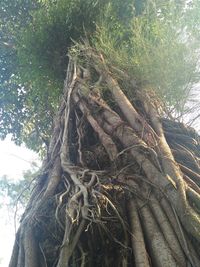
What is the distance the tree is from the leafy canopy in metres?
Result: 0.03

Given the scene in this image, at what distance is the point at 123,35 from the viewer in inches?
243

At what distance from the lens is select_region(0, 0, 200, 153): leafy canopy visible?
4648mm

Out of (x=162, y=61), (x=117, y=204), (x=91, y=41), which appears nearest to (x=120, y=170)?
(x=117, y=204)

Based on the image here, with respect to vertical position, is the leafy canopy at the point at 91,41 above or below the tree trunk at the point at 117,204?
above

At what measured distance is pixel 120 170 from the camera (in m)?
3.26

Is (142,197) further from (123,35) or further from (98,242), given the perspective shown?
(123,35)

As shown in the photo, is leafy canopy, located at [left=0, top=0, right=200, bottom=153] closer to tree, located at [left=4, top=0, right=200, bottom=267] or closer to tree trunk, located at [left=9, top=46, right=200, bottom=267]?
tree, located at [left=4, top=0, right=200, bottom=267]

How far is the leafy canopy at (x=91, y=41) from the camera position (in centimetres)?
465

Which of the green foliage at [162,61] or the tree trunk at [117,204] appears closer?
the tree trunk at [117,204]

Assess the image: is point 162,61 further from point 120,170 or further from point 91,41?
point 120,170

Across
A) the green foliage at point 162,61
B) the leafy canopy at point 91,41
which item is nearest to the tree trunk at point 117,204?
the green foliage at point 162,61

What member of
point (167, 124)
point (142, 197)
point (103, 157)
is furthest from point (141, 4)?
point (142, 197)

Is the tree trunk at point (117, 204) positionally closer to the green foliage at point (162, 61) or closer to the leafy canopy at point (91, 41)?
the green foliage at point (162, 61)

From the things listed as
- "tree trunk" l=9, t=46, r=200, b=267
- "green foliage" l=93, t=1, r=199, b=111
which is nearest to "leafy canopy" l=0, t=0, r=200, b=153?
"green foliage" l=93, t=1, r=199, b=111
